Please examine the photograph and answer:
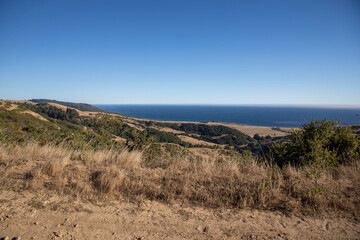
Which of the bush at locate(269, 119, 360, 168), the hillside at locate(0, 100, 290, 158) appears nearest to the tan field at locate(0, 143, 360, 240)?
the bush at locate(269, 119, 360, 168)

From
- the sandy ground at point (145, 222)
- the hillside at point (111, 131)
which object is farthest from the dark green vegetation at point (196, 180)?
the hillside at point (111, 131)

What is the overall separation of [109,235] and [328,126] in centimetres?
796

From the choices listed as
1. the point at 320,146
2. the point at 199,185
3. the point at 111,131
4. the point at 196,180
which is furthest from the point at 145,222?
the point at 111,131

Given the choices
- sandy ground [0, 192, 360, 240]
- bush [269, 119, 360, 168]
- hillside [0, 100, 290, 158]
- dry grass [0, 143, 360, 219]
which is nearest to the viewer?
sandy ground [0, 192, 360, 240]

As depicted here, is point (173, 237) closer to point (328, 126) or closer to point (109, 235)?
point (109, 235)

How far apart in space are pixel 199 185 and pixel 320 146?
4.46 metres

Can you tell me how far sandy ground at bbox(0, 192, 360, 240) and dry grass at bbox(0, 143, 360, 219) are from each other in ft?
0.88

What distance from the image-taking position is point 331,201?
3.39 meters

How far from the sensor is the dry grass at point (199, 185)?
3434 millimetres

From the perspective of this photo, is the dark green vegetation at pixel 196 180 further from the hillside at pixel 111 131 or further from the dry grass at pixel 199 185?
the hillside at pixel 111 131

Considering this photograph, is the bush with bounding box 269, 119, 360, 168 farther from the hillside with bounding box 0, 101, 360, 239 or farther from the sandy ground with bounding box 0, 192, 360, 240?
the sandy ground with bounding box 0, 192, 360, 240

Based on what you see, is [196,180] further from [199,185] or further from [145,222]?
[145,222]

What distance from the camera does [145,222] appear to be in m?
2.87

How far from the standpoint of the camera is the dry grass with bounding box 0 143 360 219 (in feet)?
11.3
